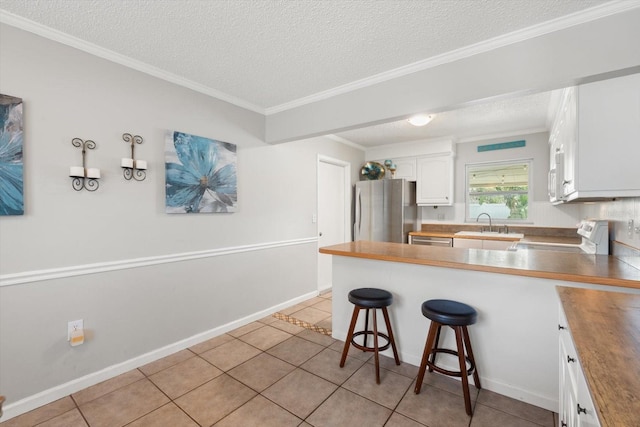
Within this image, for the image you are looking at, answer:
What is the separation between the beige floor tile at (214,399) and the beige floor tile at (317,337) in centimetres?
86

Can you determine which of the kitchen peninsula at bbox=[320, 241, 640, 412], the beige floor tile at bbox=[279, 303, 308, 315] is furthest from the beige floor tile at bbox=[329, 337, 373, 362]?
the beige floor tile at bbox=[279, 303, 308, 315]

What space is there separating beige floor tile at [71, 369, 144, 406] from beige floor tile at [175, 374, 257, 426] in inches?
20.7

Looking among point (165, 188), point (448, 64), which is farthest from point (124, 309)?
point (448, 64)

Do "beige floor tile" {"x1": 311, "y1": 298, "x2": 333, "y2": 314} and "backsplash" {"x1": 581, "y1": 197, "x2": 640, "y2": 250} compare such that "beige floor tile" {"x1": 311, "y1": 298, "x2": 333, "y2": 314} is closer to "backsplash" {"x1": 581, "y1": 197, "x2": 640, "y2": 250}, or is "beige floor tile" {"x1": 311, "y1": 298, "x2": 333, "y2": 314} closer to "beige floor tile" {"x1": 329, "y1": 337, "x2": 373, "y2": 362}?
"beige floor tile" {"x1": 329, "y1": 337, "x2": 373, "y2": 362}

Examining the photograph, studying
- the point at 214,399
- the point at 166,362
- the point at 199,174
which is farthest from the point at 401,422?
the point at 199,174

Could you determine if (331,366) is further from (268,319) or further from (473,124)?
(473,124)

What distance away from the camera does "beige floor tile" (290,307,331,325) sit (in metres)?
3.34

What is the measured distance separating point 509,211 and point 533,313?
3.06m

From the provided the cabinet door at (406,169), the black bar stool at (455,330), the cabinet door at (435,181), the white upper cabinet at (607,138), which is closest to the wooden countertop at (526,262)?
the black bar stool at (455,330)

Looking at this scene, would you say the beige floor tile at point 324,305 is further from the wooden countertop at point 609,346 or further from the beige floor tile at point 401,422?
the wooden countertop at point 609,346

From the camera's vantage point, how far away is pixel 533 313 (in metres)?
1.90

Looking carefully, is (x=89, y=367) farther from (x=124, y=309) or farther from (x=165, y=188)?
(x=165, y=188)

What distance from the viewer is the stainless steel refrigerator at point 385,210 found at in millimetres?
4555

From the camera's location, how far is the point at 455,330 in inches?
74.0
